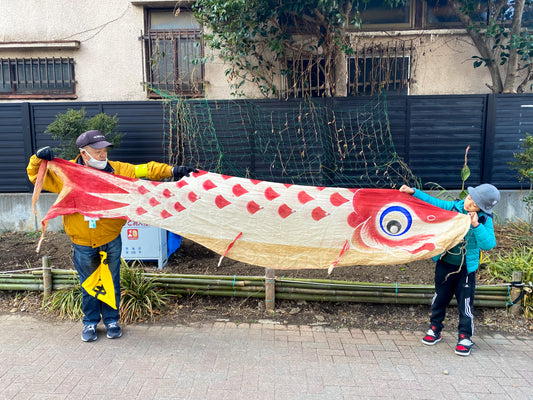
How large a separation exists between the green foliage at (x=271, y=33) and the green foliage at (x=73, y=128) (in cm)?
215

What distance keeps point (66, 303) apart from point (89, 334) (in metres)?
0.76

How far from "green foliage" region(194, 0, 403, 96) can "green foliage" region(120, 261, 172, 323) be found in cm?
383

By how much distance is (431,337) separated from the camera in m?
3.91

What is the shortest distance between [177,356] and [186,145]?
12.9ft

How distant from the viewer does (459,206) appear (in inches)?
150

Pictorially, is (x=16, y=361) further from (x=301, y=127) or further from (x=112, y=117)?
(x=301, y=127)

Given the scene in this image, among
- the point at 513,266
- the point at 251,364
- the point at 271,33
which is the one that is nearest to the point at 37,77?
the point at 271,33

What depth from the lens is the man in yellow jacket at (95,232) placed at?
152 inches

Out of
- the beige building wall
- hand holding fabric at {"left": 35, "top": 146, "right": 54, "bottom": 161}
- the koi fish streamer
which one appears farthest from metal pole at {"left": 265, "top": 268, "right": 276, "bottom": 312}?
the beige building wall

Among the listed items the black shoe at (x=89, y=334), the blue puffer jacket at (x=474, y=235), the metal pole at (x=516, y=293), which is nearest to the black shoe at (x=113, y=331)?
the black shoe at (x=89, y=334)

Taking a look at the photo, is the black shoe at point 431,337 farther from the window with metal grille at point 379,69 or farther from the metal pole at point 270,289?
the window with metal grille at point 379,69

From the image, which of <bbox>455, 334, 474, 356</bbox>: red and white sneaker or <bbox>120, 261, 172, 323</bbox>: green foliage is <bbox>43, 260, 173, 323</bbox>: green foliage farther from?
<bbox>455, 334, 474, 356</bbox>: red and white sneaker

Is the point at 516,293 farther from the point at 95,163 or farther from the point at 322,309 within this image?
the point at 95,163

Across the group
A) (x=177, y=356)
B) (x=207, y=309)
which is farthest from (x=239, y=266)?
(x=177, y=356)
